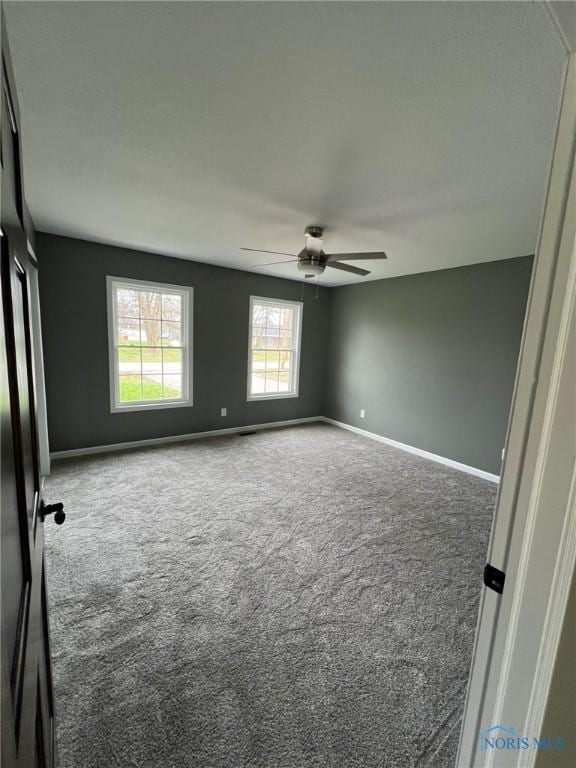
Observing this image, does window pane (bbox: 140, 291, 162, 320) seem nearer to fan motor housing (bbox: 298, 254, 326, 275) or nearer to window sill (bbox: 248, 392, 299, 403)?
window sill (bbox: 248, 392, 299, 403)

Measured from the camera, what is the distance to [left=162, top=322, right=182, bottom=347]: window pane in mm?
4523

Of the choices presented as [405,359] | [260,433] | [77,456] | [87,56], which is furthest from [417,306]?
[77,456]

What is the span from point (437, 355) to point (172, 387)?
371 cm

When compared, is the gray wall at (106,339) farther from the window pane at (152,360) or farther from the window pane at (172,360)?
the window pane at (152,360)

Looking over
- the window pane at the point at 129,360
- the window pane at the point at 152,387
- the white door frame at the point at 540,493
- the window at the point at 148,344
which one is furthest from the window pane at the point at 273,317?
the white door frame at the point at 540,493

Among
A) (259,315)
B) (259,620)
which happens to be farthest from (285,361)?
(259,620)

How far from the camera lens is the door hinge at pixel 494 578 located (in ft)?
2.51

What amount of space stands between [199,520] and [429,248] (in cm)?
346

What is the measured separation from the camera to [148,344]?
4418mm

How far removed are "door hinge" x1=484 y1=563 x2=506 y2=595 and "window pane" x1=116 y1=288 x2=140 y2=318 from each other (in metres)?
4.44

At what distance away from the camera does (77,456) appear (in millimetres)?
3973

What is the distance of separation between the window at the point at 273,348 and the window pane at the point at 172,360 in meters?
1.11

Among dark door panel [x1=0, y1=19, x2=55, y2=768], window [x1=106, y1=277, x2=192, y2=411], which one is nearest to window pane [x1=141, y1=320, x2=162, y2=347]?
window [x1=106, y1=277, x2=192, y2=411]

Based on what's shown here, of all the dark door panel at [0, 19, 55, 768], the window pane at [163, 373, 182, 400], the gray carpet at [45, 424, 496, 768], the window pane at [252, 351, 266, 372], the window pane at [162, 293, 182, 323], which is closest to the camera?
the dark door panel at [0, 19, 55, 768]
